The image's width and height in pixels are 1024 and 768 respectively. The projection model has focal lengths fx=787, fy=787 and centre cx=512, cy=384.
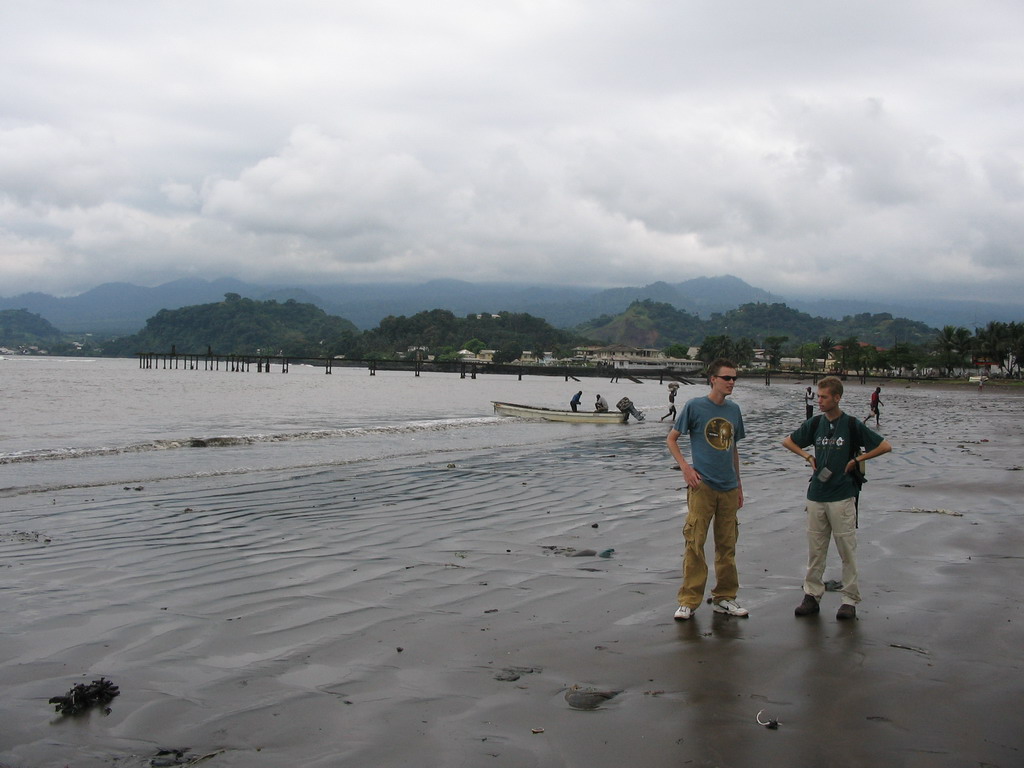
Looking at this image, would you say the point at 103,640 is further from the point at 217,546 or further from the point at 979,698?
the point at 979,698

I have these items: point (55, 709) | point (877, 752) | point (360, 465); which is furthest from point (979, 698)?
point (360, 465)

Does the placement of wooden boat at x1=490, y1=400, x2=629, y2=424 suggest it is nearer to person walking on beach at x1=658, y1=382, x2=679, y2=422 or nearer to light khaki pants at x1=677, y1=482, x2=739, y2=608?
person walking on beach at x1=658, y1=382, x2=679, y2=422

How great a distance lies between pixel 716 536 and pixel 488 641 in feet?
7.05

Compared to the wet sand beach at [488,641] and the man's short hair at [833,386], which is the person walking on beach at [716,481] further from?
the man's short hair at [833,386]

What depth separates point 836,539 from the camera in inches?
256

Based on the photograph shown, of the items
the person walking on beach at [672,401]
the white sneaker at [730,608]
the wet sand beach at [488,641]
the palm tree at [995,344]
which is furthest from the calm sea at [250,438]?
the palm tree at [995,344]

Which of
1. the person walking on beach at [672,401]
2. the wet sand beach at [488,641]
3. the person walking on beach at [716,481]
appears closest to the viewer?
Result: the wet sand beach at [488,641]

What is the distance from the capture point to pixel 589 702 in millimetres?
4695

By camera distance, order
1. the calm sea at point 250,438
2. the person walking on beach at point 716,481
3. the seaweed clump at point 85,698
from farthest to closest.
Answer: the calm sea at point 250,438 → the person walking on beach at point 716,481 → the seaweed clump at point 85,698

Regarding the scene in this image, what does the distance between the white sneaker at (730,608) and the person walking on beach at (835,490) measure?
18.0 inches

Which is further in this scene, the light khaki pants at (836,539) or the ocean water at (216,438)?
the ocean water at (216,438)

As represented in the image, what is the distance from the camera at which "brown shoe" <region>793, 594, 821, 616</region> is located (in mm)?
6355

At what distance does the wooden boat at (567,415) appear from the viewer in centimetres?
3412

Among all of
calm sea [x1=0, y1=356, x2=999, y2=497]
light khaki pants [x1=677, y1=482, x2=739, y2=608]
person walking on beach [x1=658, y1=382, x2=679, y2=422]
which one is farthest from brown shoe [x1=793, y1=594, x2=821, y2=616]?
person walking on beach [x1=658, y1=382, x2=679, y2=422]
